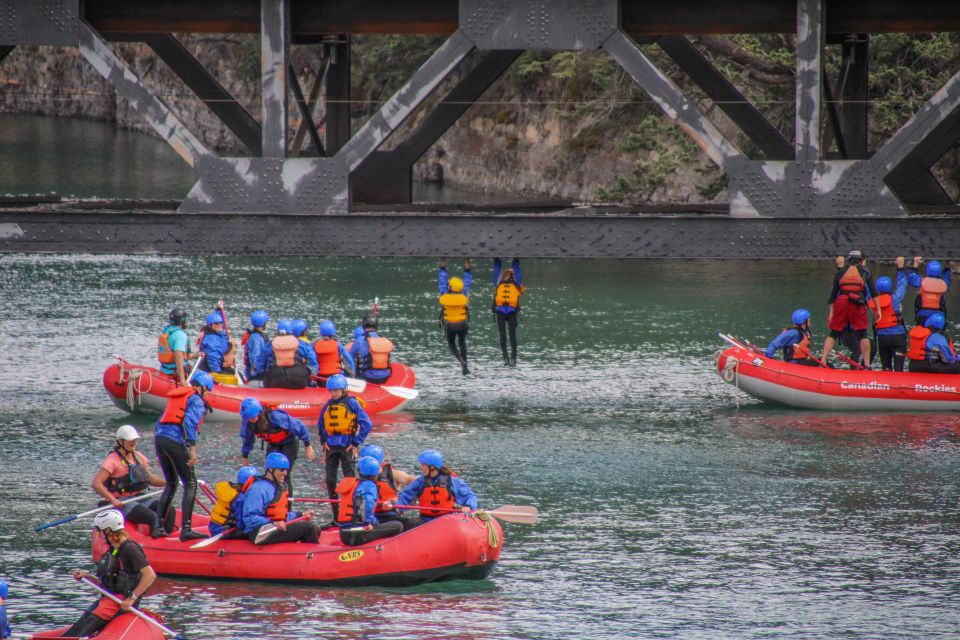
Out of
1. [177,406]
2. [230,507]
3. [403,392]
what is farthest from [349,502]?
[403,392]

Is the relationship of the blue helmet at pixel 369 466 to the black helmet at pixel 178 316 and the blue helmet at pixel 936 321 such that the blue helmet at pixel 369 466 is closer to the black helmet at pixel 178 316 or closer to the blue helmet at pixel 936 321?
the black helmet at pixel 178 316

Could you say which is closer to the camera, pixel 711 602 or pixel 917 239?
pixel 711 602

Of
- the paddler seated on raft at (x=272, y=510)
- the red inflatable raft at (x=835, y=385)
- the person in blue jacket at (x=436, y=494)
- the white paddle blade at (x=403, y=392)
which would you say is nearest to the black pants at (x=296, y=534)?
the paddler seated on raft at (x=272, y=510)

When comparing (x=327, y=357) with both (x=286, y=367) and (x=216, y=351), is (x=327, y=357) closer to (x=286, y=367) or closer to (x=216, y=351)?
(x=286, y=367)

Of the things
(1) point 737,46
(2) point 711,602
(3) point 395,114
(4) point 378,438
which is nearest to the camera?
(2) point 711,602

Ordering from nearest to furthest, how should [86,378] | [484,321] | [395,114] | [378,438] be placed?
1. [395,114]
2. [378,438]
3. [86,378]
4. [484,321]

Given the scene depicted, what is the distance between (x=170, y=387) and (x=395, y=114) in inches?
284

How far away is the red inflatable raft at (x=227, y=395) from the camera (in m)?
20.0

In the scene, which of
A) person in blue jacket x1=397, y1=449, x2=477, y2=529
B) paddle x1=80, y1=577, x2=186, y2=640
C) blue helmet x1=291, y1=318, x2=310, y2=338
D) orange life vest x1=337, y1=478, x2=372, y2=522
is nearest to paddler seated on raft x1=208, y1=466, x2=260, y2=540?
orange life vest x1=337, y1=478, x2=372, y2=522

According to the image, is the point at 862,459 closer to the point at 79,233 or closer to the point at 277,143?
the point at 277,143

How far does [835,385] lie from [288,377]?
8.26 metres

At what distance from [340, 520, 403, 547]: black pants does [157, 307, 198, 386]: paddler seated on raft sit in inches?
269

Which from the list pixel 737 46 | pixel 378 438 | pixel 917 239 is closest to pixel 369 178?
pixel 378 438

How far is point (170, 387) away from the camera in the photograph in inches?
802
